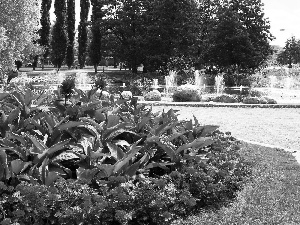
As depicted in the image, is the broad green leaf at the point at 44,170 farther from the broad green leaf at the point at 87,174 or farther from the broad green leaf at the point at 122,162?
the broad green leaf at the point at 122,162

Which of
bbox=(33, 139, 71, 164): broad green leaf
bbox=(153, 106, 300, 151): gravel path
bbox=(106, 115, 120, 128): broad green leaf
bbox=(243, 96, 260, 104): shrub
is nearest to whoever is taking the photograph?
bbox=(33, 139, 71, 164): broad green leaf

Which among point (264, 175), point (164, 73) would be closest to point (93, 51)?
point (164, 73)

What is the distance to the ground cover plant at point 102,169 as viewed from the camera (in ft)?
10.3

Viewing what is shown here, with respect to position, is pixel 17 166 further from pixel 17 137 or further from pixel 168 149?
pixel 168 149

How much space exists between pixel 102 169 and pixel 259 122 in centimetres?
842

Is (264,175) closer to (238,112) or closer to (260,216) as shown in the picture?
(260,216)

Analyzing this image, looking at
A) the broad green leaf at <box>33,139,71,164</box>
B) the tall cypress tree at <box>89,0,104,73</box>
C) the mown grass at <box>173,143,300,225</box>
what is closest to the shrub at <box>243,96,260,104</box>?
the mown grass at <box>173,143,300,225</box>

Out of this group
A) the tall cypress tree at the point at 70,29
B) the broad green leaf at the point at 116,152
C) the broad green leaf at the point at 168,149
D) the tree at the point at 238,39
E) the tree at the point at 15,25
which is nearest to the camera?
the broad green leaf at the point at 116,152

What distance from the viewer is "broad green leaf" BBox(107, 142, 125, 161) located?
400 centimetres

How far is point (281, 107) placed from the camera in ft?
51.3

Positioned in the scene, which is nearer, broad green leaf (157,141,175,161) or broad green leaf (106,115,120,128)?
broad green leaf (157,141,175,161)

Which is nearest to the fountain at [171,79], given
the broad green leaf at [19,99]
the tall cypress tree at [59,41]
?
the tall cypress tree at [59,41]

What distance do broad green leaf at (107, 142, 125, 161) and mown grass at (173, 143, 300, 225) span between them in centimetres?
88

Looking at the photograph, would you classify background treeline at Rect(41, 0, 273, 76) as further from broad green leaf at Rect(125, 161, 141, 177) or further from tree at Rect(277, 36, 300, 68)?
tree at Rect(277, 36, 300, 68)
